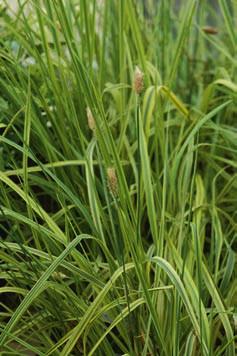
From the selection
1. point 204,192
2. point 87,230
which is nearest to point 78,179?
point 87,230

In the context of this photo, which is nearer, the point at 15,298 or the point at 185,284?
the point at 185,284

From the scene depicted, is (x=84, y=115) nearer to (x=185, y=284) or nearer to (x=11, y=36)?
(x=11, y=36)

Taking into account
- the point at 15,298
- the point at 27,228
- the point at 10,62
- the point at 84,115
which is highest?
the point at 10,62

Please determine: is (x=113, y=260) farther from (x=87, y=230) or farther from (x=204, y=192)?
(x=204, y=192)

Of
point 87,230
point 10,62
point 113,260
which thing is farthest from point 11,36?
→ point 113,260

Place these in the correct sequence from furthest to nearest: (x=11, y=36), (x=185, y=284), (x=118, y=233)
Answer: (x=11, y=36) < (x=118, y=233) < (x=185, y=284)

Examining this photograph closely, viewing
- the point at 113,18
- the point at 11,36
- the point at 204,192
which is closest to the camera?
the point at 204,192

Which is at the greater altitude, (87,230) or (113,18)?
(113,18)
